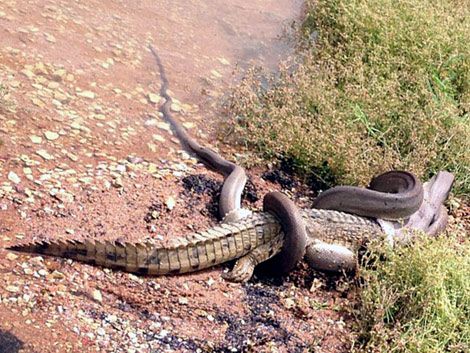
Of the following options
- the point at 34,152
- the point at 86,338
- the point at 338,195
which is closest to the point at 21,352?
the point at 86,338

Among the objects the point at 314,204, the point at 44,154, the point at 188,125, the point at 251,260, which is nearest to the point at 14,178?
the point at 44,154

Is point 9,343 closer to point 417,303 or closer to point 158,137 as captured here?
point 417,303

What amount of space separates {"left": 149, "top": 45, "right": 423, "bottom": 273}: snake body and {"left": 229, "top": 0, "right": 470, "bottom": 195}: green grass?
44 cm

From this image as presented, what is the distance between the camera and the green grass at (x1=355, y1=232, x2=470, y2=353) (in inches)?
182

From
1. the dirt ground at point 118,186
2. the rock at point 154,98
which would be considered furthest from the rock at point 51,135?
the rock at point 154,98

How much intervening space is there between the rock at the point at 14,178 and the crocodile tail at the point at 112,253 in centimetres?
66

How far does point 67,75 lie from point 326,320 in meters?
3.09

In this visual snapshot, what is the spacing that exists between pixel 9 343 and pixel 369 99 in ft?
13.7

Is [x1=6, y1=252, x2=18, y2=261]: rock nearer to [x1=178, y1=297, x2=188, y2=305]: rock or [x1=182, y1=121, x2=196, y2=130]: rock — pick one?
[x1=178, y1=297, x2=188, y2=305]: rock

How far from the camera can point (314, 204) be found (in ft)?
19.6

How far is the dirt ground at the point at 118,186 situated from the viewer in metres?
4.29

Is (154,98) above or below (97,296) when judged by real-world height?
above

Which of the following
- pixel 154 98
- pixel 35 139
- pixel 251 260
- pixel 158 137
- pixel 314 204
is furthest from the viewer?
pixel 154 98

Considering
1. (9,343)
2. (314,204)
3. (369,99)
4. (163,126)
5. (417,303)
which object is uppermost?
(369,99)
